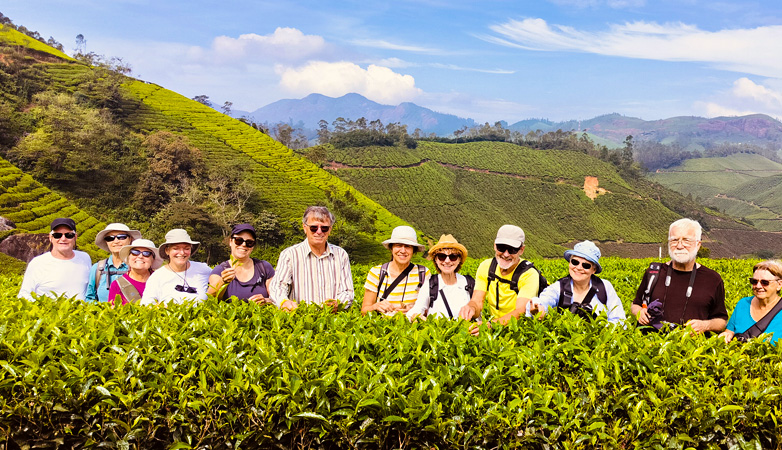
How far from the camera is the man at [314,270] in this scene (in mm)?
4594

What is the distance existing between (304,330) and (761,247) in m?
123

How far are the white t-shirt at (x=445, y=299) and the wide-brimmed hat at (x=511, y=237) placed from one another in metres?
0.49

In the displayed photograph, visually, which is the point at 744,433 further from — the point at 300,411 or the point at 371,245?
the point at 371,245

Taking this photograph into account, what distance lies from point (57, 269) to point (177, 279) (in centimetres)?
153

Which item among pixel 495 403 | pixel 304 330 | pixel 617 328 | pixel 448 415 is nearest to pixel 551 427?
pixel 495 403

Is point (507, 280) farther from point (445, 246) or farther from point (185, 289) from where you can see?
point (185, 289)

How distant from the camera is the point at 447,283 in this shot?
4.35m

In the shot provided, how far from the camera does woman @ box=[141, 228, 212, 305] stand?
470 centimetres

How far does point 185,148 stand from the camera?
51250mm

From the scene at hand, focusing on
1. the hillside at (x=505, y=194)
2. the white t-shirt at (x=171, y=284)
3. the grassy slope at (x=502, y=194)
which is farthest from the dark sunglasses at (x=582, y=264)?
the grassy slope at (x=502, y=194)

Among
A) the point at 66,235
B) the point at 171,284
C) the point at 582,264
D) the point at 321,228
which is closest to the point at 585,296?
the point at 582,264

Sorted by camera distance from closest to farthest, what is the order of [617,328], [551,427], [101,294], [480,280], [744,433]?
[551,427], [744,433], [617,328], [480,280], [101,294]

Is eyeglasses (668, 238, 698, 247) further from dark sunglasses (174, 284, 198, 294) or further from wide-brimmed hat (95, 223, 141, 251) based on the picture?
wide-brimmed hat (95, 223, 141, 251)

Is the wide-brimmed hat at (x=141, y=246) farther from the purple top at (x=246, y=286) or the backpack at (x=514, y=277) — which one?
the backpack at (x=514, y=277)
